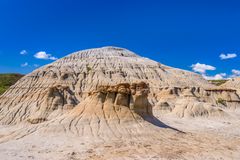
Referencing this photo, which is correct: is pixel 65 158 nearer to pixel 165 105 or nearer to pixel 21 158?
pixel 21 158

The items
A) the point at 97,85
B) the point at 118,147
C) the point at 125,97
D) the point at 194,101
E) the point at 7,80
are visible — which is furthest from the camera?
the point at 7,80

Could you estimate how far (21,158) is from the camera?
21.7 m

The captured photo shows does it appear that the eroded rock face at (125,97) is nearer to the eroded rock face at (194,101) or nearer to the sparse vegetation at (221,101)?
the eroded rock face at (194,101)

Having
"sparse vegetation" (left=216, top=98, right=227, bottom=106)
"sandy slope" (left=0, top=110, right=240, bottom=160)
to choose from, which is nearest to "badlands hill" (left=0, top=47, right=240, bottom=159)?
"sandy slope" (left=0, top=110, right=240, bottom=160)

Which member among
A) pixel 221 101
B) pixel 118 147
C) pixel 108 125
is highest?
pixel 221 101

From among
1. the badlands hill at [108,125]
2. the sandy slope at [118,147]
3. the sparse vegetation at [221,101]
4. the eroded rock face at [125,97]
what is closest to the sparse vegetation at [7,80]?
the badlands hill at [108,125]

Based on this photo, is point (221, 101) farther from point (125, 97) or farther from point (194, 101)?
point (125, 97)

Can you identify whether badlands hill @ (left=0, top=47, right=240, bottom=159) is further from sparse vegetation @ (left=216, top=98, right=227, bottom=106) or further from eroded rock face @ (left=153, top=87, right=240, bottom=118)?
sparse vegetation @ (left=216, top=98, right=227, bottom=106)

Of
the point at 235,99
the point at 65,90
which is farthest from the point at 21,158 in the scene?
the point at 235,99

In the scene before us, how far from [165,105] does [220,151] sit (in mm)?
36799

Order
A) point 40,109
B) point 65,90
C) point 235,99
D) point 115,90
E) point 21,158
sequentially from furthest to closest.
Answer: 1. point 235,99
2. point 65,90
3. point 40,109
4. point 115,90
5. point 21,158

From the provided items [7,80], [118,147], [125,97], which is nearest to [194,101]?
[125,97]

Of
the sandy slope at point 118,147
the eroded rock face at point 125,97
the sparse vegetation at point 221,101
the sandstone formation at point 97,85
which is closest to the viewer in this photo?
the sandy slope at point 118,147

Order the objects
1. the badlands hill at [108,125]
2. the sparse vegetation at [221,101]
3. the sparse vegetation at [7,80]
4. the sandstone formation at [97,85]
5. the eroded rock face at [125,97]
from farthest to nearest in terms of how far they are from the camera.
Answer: the sparse vegetation at [7,80]
the sparse vegetation at [221,101]
the sandstone formation at [97,85]
the eroded rock face at [125,97]
the badlands hill at [108,125]
